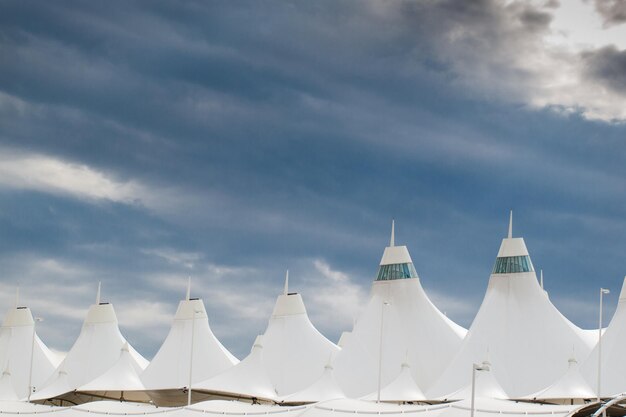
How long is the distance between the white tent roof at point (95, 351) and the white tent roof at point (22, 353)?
235 inches

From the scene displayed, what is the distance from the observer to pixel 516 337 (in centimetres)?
6956

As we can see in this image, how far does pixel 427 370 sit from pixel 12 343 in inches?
1623

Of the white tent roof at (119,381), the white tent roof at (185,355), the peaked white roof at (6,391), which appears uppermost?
the white tent roof at (185,355)

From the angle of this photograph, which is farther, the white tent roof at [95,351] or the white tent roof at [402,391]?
the white tent roof at [95,351]

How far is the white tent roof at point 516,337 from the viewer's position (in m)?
67.9

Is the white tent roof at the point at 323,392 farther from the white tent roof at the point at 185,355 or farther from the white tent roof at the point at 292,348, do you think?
the white tent roof at the point at 185,355

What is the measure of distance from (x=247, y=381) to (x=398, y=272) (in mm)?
12613

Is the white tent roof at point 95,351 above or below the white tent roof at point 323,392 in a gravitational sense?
above

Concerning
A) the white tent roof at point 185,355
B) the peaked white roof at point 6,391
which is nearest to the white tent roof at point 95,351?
the white tent roof at point 185,355

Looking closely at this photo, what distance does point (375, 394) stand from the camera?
65812 mm

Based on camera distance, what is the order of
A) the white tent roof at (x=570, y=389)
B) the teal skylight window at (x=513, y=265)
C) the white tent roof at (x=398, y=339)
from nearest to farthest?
the white tent roof at (x=570, y=389) → the teal skylight window at (x=513, y=265) → the white tent roof at (x=398, y=339)

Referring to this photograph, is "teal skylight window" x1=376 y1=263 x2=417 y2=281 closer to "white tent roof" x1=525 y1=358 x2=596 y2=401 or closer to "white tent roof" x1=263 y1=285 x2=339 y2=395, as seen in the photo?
"white tent roof" x1=263 y1=285 x2=339 y2=395

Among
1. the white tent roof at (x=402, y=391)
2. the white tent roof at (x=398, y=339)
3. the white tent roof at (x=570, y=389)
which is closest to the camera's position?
the white tent roof at (x=570, y=389)

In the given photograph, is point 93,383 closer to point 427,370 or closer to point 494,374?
point 427,370
